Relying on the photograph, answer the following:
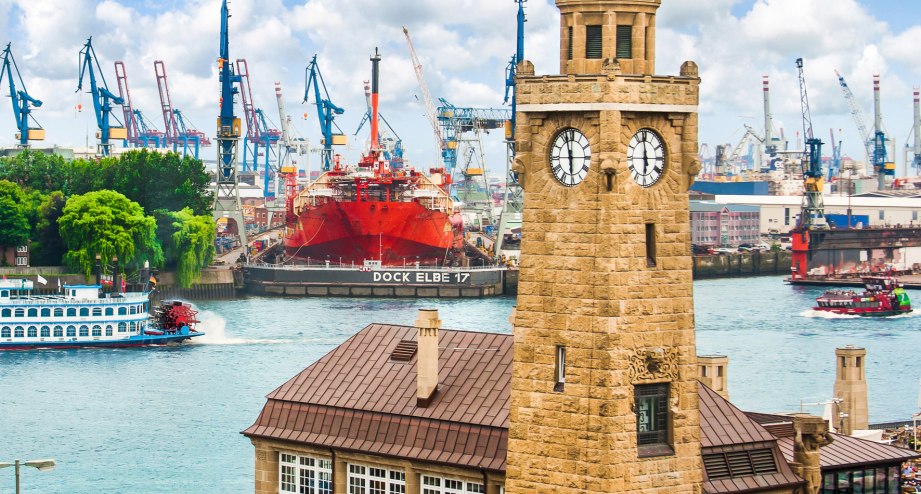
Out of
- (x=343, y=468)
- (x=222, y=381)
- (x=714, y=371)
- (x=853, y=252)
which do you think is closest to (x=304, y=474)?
(x=343, y=468)

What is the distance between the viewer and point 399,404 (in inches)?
1286

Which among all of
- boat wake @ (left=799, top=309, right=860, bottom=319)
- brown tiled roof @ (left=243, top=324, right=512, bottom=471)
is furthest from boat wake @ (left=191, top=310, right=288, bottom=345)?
brown tiled roof @ (left=243, top=324, right=512, bottom=471)

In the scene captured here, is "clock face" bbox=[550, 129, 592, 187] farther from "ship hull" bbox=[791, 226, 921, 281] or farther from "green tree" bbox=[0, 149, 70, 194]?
"ship hull" bbox=[791, 226, 921, 281]

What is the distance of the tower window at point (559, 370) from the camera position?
82.1ft

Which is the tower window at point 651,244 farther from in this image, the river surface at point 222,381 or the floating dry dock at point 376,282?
the floating dry dock at point 376,282

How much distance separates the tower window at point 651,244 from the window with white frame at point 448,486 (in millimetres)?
6791


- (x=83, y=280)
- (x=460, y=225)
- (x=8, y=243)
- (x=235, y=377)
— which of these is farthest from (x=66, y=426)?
(x=460, y=225)

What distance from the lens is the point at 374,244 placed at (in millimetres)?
145250

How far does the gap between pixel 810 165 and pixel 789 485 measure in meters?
169

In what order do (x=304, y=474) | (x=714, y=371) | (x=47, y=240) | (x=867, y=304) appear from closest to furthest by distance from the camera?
(x=304, y=474), (x=714, y=371), (x=867, y=304), (x=47, y=240)

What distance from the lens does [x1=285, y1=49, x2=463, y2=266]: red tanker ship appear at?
5704 inches

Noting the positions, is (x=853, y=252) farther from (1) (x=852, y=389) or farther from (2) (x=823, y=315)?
(1) (x=852, y=389)

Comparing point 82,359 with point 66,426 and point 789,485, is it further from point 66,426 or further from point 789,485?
point 789,485

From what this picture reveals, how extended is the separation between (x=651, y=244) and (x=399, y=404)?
8789 millimetres
